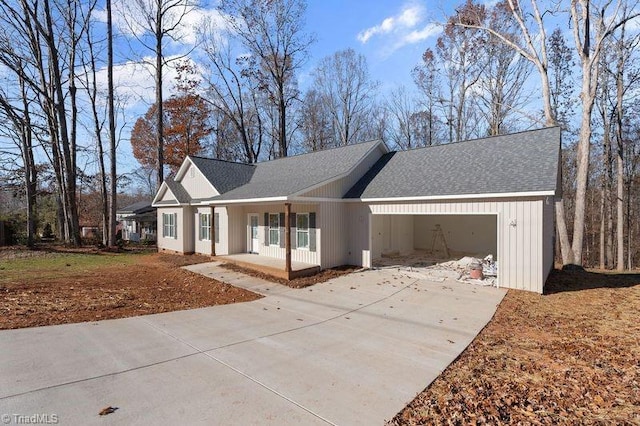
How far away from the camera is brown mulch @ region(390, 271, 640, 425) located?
10.9ft

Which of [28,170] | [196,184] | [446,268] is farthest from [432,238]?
[28,170]

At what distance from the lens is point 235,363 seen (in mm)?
4418

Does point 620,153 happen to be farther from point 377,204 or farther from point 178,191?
point 178,191

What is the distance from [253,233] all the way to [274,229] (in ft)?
5.56

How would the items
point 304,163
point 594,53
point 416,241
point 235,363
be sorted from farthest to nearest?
point 416,241, point 304,163, point 594,53, point 235,363

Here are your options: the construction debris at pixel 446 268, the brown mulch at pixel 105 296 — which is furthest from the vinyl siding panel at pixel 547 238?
the brown mulch at pixel 105 296

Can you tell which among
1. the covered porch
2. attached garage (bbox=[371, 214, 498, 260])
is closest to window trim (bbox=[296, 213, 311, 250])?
the covered porch

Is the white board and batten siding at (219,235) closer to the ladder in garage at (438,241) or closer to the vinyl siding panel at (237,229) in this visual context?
the vinyl siding panel at (237,229)

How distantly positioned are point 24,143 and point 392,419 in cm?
2376

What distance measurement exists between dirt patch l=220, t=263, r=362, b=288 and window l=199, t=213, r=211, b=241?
149 inches

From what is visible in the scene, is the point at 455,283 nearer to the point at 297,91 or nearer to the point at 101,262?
the point at 101,262

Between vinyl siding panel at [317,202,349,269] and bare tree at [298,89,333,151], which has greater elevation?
bare tree at [298,89,333,151]

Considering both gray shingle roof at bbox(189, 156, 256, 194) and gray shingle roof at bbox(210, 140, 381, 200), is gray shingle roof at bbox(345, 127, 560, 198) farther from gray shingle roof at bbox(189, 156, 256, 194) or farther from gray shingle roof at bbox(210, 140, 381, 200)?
gray shingle roof at bbox(189, 156, 256, 194)

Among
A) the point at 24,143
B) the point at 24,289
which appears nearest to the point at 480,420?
the point at 24,289
